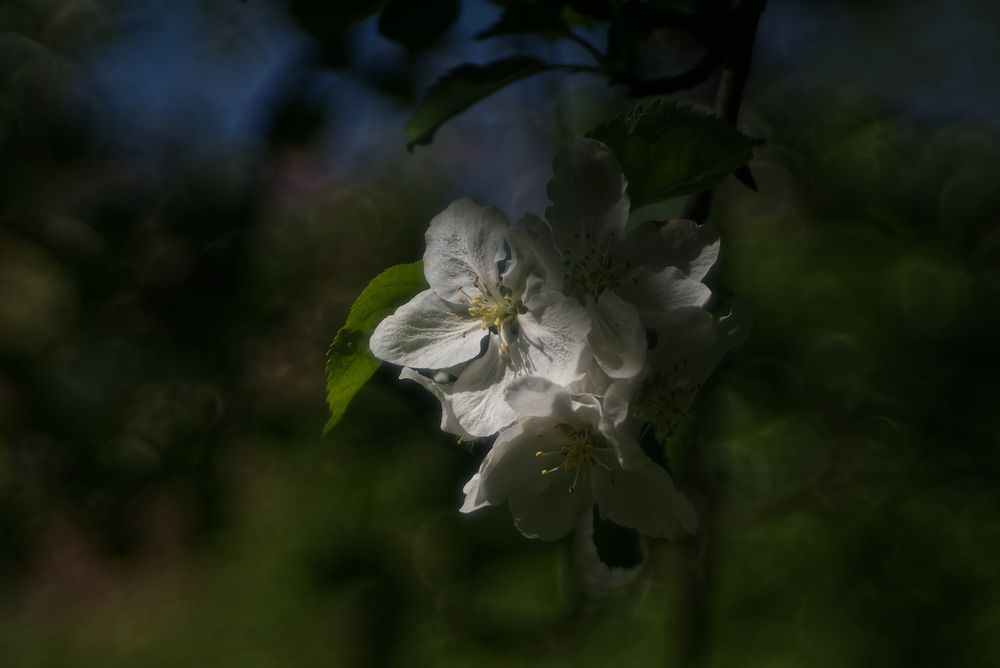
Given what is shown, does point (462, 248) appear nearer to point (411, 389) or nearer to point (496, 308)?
point (496, 308)

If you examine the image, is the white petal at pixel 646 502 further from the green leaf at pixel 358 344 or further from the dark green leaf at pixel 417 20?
the dark green leaf at pixel 417 20

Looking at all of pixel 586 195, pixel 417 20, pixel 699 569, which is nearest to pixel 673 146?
pixel 586 195

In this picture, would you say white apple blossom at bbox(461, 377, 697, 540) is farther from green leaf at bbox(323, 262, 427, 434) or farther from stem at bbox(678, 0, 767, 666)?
stem at bbox(678, 0, 767, 666)

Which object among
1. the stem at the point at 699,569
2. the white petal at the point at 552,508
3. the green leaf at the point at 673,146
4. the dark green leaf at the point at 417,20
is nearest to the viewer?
the green leaf at the point at 673,146

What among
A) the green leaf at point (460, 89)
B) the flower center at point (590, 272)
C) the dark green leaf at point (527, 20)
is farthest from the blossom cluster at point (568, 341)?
the dark green leaf at point (527, 20)

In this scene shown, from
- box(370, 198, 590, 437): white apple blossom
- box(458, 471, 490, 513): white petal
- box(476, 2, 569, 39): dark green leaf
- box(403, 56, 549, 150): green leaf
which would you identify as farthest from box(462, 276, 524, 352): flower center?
box(476, 2, 569, 39): dark green leaf

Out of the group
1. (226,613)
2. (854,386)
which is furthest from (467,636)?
(854,386)

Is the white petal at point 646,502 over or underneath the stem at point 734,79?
underneath
